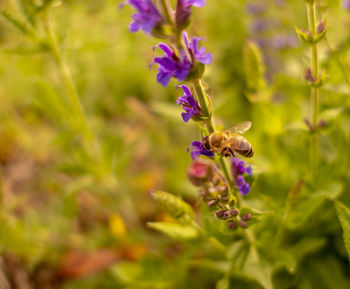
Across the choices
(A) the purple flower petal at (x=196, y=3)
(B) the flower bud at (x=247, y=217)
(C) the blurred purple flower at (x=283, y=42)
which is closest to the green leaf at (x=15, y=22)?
(A) the purple flower petal at (x=196, y=3)

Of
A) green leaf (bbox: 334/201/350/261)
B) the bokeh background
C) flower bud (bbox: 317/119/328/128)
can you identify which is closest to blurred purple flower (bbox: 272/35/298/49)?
the bokeh background

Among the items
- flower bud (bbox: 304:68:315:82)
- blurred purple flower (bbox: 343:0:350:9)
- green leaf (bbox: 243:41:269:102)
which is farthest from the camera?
blurred purple flower (bbox: 343:0:350:9)

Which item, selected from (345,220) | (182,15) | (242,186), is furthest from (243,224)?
(182,15)

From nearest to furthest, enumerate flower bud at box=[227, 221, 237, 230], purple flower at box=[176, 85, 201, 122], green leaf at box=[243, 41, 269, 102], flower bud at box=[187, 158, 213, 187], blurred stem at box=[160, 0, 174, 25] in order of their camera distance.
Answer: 1. blurred stem at box=[160, 0, 174, 25]
2. purple flower at box=[176, 85, 201, 122]
3. flower bud at box=[187, 158, 213, 187]
4. flower bud at box=[227, 221, 237, 230]
5. green leaf at box=[243, 41, 269, 102]

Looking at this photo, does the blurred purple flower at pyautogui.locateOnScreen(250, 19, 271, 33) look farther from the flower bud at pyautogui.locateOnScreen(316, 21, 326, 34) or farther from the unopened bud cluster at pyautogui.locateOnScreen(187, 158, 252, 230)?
the unopened bud cluster at pyautogui.locateOnScreen(187, 158, 252, 230)

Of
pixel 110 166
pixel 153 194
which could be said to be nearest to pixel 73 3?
pixel 110 166

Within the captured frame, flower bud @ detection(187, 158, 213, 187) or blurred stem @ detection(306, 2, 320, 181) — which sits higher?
blurred stem @ detection(306, 2, 320, 181)

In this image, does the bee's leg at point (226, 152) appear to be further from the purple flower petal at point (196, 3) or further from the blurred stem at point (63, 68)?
the blurred stem at point (63, 68)
